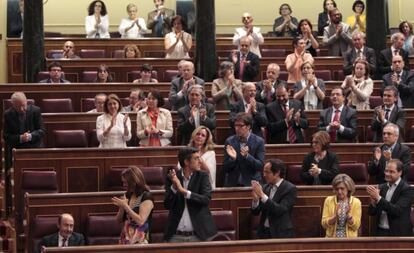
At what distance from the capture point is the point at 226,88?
14.1m

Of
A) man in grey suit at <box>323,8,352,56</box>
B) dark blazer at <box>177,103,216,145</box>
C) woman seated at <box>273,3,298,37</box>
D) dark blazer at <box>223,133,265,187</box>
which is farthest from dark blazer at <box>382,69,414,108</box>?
woman seated at <box>273,3,298,37</box>

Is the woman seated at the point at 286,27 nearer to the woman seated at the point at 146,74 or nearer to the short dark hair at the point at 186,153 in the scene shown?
the woman seated at the point at 146,74

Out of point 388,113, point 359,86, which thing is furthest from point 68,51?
point 388,113

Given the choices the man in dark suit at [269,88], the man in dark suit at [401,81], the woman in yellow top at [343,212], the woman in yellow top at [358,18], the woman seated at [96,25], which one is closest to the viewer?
the woman in yellow top at [343,212]

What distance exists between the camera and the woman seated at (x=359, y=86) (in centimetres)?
1434

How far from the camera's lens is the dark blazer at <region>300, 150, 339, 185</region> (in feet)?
39.8

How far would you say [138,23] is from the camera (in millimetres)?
18375

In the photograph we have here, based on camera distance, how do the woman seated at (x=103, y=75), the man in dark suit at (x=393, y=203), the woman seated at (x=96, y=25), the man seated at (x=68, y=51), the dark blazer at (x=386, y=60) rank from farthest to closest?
1. the woman seated at (x=96, y=25)
2. the man seated at (x=68, y=51)
3. the dark blazer at (x=386, y=60)
4. the woman seated at (x=103, y=75)
5. the man in dark suit at (x=393, y=203)

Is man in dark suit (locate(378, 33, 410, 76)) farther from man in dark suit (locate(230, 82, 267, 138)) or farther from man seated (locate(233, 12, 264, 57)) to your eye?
man in dark suit (locate(230, 82, 267, 138))

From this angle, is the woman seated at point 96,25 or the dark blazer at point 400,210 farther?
the woman seated at point 96,25

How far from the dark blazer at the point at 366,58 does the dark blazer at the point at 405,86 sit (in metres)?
0.91

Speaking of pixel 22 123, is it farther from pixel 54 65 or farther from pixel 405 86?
pixel 405 86

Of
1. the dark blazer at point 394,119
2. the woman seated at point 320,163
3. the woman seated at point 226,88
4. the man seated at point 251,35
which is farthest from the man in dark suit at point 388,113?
the man seated at point 251,35

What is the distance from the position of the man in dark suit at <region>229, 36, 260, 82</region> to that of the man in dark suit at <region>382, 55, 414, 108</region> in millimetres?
1525
